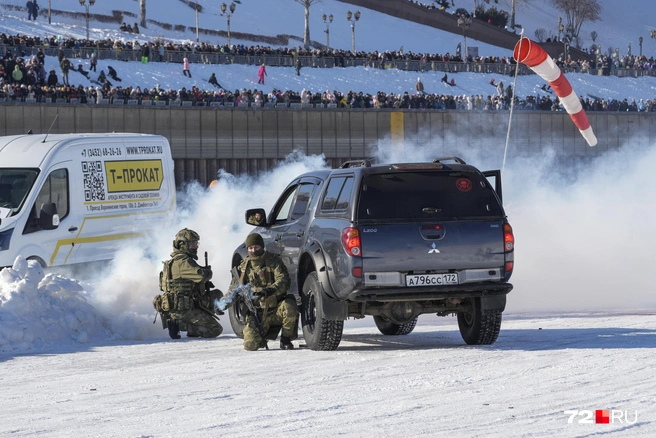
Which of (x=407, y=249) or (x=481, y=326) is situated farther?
(x=481, y=326)

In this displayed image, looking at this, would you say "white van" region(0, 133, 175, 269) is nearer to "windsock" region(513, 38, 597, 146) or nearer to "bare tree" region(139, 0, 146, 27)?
"windsock" region(513, 38, 597, 146)

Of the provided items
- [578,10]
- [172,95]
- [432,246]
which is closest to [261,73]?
[172,95]

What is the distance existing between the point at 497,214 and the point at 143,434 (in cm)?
509

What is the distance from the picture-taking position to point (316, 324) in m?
11.6

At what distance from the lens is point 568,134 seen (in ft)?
175

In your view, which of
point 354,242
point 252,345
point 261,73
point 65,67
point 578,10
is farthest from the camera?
point 578,10

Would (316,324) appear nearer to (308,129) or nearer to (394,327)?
(394,327)

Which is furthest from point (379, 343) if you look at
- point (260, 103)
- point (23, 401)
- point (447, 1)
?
point (447, 1)

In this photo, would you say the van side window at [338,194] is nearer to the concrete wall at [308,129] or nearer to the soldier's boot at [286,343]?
the soldier's boot at [286,343]

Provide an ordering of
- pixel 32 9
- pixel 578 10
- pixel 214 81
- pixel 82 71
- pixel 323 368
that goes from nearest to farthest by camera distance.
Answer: pixel 323 368 → pixel 82 71 → pixel 214 81 → pixel 32 9 → pixel 578 10

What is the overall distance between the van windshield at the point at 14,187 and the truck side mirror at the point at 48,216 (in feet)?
1.14

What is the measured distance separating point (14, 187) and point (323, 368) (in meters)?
8.70

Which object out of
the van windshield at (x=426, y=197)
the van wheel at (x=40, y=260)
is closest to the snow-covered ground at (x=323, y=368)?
the van wheel at (x=40, y=260)

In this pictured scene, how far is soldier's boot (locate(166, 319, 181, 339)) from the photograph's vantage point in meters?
13.7
